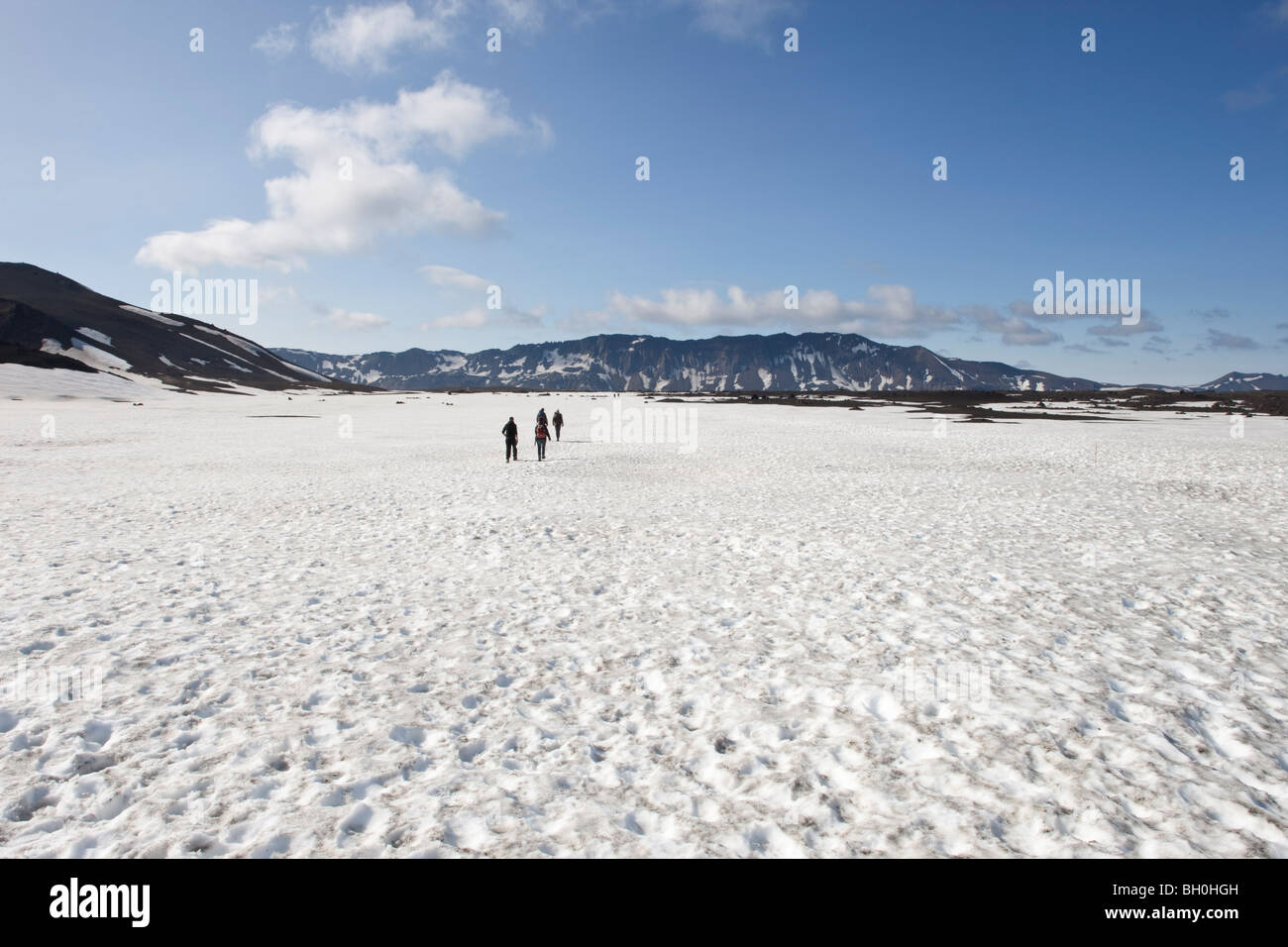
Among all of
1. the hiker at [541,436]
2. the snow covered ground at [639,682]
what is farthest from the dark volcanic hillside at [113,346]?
the snow covered ground at [639,682]

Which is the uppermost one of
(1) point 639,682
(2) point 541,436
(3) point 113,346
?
(3) point 113,346

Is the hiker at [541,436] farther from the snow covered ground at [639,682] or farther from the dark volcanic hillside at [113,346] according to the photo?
the dark volcanic hillside at [113,346]

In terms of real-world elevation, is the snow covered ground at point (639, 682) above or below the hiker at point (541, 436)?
below

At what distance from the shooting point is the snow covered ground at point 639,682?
4.63 metres

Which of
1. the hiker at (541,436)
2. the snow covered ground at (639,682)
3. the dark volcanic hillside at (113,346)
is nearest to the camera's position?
the snow covered ground at (639,682)

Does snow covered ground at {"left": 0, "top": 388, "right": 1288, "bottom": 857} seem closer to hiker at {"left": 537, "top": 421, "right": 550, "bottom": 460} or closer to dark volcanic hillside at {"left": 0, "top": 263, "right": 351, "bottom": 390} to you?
hiker at {"left": 537, "top": 421, "right": 550, "bottom": 460}

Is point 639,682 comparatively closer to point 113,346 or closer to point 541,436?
point 541,436

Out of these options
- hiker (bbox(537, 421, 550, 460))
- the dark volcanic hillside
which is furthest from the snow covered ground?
the dark volcanic hillside

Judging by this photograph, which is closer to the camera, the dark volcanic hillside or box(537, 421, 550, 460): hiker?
box(537, 421, 550, 460): hiker

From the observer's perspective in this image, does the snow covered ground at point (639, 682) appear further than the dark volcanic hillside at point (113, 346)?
No

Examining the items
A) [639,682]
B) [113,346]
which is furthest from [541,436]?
[113,346]

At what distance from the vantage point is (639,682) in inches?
274

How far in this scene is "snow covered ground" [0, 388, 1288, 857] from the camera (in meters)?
4.63
